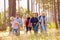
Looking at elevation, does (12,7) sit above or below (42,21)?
above

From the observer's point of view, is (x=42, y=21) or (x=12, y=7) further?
(x=12, y=7)

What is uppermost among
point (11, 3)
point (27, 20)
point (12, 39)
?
point (11, 3)

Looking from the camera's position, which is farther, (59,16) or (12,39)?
(59,16)

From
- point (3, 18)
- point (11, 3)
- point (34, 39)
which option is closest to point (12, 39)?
point (34, 39)

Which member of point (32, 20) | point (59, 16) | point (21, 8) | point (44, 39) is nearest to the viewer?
point (44, 39)

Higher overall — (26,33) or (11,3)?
(11,3)

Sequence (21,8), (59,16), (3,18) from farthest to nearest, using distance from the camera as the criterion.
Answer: (21,8)
(59,16)
(3,18)

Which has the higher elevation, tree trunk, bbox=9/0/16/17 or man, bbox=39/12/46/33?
tree trunk, bbox=9/0/16/17

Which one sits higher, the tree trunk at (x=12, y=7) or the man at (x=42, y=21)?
the tree trunk at (x=12, y=7)

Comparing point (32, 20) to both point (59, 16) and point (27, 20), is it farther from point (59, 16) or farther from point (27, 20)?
point (59, 16)

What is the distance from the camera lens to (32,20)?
9.23m

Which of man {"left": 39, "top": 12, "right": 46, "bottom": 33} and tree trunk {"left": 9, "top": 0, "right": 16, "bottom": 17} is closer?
man {"left": 39, "top": 12, "right": 46, "bottom": 33}

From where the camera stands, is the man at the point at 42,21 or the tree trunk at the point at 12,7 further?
the tree trunk at the point at 12,7

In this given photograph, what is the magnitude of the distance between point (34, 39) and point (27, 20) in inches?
58.6
